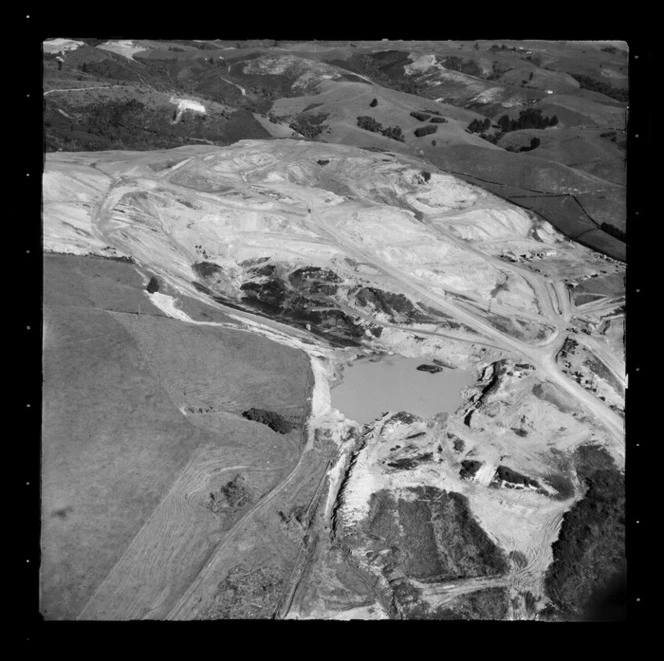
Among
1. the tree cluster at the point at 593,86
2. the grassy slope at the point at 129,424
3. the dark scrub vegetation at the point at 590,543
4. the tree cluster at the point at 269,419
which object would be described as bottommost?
the dark scrub vegetation at the point at 590,543

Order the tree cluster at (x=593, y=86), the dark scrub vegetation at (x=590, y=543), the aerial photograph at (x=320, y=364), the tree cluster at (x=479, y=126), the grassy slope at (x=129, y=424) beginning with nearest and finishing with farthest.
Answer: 1. the grassy slope at (x=129, y=424)
2. the aerial photograph at (x=320, y=364)
3. the dark scrub vegetation at (x=590, y=543)
4. the tree cluster at (x=479, y=126)
5. the tree cluster at (x=593, y=86)

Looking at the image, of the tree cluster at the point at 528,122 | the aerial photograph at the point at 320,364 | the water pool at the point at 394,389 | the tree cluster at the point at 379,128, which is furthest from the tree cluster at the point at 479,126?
the water pool at the point at 394,389

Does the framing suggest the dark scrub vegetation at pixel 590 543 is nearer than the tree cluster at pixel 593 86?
Yes

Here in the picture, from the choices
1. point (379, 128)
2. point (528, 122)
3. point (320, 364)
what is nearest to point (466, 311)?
point (320, 364)

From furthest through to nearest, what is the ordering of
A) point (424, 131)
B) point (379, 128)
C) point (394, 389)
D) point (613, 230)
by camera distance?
1. point (424, 131)
2. point (379, 128)
3. point (613, 230)
4. point (394, 389)

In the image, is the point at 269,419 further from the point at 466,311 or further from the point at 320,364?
the point at 466,311

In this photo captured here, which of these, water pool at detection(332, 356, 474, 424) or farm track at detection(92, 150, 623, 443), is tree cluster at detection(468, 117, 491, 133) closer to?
farm track at detection(92, 150, 623, 443)

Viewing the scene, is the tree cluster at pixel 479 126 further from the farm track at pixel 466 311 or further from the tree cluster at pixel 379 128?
the farm track at pixel 466 311

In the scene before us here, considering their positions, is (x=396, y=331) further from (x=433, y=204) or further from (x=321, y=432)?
(x=433, y=204)

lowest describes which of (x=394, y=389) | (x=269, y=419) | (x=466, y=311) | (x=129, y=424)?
(x=394, y=389)
